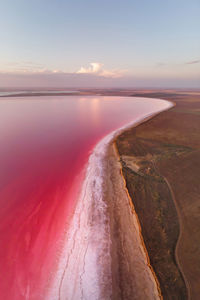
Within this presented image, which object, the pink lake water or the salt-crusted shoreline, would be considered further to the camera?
the pink lake water

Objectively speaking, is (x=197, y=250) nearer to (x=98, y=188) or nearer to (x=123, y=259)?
(x=123, y=259)

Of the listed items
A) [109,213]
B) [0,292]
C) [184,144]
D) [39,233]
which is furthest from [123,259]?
[184,144]

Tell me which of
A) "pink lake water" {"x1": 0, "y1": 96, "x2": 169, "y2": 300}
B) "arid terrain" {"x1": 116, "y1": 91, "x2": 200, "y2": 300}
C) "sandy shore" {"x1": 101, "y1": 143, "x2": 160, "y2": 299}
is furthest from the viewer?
"pink lake water" {"x1": 0, "y1": 96, "x2": 169, "y2": 300}

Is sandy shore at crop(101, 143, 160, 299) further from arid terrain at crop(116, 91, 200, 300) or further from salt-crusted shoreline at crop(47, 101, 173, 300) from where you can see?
arid terrain at crop(116, 91, 200, 300)

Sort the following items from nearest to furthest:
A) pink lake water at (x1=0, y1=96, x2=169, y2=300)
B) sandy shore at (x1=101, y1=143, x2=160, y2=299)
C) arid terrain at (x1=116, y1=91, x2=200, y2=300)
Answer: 1. sandy shore at (x1=101, y1=143, x2=160, y2=299)
2. arid terrain at (x1=116, y1=91, x2=200, y2=300)
3. pink lake water at (x1=0, y1=96, x2=169, y2=300)

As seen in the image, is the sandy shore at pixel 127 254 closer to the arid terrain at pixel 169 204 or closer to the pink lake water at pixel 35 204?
the arid terrain at pixel 169 204

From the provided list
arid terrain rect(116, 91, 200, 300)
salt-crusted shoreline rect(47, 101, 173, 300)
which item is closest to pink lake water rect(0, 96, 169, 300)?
salt-crusted shoreline rect(47, 101, 173, 300)

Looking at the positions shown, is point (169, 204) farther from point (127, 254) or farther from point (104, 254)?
point (104, 254)
